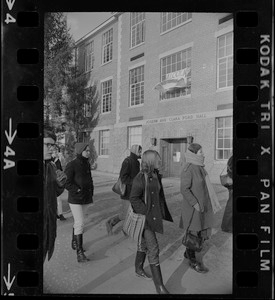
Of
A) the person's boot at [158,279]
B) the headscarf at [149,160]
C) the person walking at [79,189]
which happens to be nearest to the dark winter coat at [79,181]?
the person walking at [79,189]

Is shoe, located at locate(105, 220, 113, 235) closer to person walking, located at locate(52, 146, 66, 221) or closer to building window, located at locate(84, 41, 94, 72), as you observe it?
person walking, located at locate(52, 146, 66, 221)

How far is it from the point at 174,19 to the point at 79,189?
2.00m

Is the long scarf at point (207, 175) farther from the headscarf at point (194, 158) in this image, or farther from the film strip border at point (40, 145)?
the film strip border at point (40, 145)

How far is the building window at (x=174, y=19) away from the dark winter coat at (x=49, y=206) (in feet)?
5.90

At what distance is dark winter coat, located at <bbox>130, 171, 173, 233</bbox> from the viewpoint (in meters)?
2.90

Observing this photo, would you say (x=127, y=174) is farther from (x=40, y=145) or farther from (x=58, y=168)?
(x=40, y=145)

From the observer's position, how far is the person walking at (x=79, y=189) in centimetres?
288

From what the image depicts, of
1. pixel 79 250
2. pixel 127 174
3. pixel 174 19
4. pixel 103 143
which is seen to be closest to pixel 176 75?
pixel 174 19

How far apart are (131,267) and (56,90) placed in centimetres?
195

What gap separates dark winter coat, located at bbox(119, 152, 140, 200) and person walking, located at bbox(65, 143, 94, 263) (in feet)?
1.16

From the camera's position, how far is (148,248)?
2.92 m

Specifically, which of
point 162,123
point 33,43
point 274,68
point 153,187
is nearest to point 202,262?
point 153,187

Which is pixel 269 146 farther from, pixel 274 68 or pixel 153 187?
pixel 153 187

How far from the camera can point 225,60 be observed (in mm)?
2678
